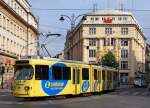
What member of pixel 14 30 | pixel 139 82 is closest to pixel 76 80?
pixel 14 30

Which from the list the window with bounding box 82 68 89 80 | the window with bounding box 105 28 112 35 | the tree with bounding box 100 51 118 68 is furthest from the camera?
the window with bounding box 105 28 112 35

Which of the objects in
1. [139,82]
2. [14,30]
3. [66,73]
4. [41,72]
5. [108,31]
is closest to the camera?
[41,72]

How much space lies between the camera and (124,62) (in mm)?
138625

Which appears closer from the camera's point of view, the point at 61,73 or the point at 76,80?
the point at 61,73

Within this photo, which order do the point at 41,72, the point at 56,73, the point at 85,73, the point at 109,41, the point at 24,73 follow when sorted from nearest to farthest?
1. the point at 24,73
2. the point at 41,72
3. the point at 56,73
4. the point at 85,73
5. the point at 109,41

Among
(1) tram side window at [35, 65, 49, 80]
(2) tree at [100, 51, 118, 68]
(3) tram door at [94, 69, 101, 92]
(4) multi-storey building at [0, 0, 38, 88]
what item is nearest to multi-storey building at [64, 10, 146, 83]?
(2) tree at [100, 51, 118, 68]

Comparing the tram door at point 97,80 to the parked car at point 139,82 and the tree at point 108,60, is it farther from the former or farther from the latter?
the tree at point 108,60

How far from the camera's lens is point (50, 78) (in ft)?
109

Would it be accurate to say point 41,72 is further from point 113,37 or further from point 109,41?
point 109,41

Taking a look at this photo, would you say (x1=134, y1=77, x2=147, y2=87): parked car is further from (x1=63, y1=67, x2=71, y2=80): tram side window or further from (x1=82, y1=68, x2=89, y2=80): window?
(x1=63, y1=67, x2=71, y2=80): tram side window

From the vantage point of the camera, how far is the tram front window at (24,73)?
31.6m

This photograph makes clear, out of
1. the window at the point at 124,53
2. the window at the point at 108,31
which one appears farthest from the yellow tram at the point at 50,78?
the window at the point at 108,31

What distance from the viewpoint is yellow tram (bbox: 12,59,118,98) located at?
3145 cm

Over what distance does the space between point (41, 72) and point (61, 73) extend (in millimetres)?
2849
